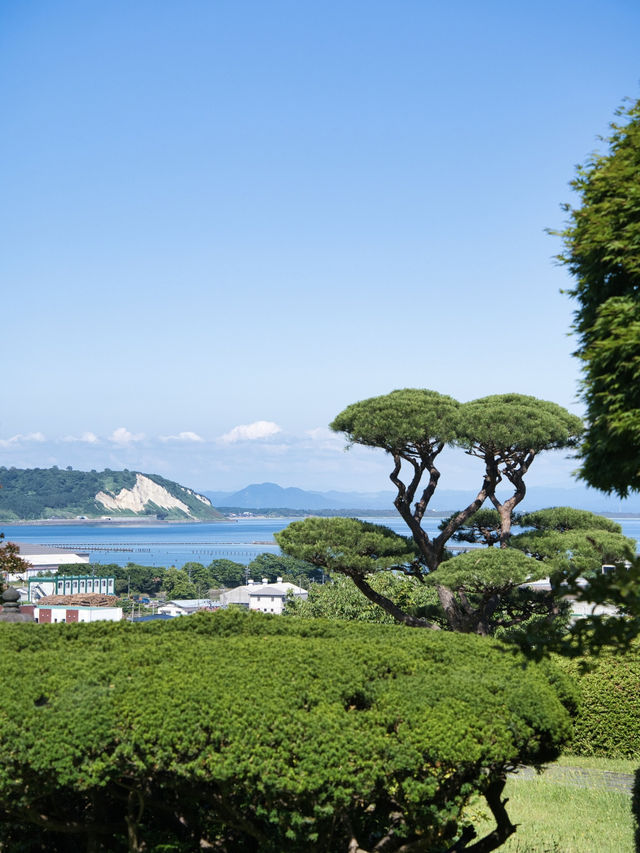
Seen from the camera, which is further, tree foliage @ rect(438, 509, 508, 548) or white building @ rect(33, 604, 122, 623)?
white building @ rect(33, 604, 122, 623)

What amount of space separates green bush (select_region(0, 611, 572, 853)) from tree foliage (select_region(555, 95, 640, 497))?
1204mm

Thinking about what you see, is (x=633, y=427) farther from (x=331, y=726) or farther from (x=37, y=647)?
(x=37, y=647)

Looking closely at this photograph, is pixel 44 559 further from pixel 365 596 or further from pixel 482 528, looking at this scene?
pixel 482 528

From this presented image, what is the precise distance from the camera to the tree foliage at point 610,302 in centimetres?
355

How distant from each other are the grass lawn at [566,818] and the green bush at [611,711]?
0.63 metres

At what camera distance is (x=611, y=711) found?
1012 centimetres

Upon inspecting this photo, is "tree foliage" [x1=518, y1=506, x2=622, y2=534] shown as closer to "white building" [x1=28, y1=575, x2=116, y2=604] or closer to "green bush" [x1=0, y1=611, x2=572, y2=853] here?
"green bush" [x1=0, y1=611, x2=572, y2=853]

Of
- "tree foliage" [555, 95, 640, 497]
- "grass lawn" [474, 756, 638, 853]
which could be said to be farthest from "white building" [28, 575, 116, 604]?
"tree foliage" [555, 95, 640, 497]

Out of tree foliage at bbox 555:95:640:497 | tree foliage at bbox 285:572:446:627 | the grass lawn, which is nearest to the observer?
tree foliage at bbox 555:95:640:497

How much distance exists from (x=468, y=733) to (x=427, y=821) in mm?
671

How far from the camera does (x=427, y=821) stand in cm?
410

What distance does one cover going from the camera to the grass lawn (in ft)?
21.5

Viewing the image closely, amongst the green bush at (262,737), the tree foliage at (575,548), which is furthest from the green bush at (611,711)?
the green bush at (262,737)

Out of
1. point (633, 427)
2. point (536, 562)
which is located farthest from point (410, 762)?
point (536, 562)
